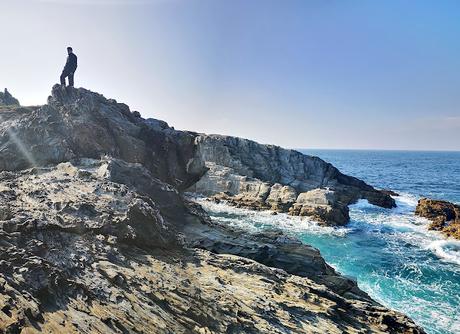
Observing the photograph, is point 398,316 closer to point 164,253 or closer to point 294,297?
point 294,297

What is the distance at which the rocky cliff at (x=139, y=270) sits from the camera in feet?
29.3

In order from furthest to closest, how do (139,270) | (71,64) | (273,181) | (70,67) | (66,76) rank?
1. (273,181)
2. (66,76)
3. (70,67)
4. (71,64)
5. (139,270)

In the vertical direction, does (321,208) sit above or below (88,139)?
below

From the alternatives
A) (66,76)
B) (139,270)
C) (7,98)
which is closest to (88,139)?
(66,76)

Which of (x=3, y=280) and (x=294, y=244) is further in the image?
(x=294, y=244)

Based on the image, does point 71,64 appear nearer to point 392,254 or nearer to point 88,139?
point 88,139

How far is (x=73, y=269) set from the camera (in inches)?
403

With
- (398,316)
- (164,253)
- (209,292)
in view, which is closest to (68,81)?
(164,253)

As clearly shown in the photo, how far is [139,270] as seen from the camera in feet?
37.7

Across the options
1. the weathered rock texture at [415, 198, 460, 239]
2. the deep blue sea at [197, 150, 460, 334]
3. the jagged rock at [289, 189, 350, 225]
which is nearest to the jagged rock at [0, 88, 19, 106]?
the deep blue sea at [197, 150, 460, 334]

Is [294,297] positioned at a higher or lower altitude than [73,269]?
lower

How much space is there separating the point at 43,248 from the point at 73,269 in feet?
3.68

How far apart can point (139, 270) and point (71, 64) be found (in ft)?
72.3

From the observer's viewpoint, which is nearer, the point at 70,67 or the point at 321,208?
the point at 70,67
